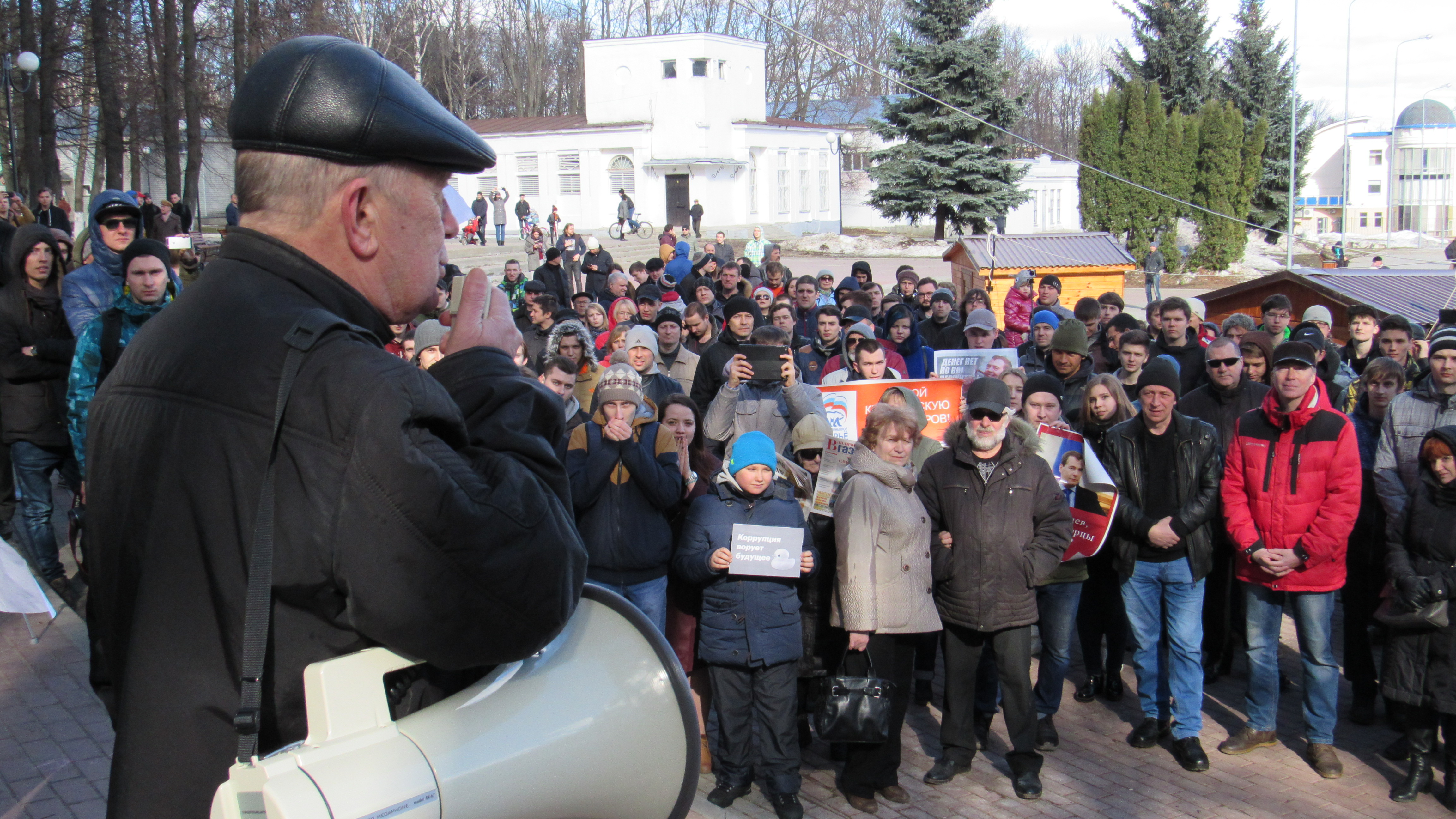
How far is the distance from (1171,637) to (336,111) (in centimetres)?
592

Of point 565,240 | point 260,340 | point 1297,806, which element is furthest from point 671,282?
point 565,240

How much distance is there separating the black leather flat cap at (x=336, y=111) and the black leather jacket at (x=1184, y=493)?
5.62 m

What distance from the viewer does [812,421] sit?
6918 mm

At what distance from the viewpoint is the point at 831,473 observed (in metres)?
6.42

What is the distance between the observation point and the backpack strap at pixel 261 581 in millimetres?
1194

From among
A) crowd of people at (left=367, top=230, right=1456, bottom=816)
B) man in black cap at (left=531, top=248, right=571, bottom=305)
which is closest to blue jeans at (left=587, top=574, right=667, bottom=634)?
crowd of people at (left=367, top=230, right=1456, bottom=816)

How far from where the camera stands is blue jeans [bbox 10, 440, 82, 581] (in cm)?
688

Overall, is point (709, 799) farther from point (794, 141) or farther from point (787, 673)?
point (794, 141)

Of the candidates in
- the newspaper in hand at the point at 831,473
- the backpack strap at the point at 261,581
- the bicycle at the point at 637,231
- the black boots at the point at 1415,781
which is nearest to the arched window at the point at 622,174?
the bicycle at the point at 637,231

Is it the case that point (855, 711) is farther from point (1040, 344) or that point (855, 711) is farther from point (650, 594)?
point (1040, 344)

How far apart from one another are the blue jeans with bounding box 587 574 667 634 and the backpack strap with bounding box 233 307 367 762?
456 centimetres

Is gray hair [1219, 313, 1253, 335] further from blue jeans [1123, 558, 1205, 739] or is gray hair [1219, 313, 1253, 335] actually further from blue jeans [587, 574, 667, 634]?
blue jeans [587, 574, 667, 634]

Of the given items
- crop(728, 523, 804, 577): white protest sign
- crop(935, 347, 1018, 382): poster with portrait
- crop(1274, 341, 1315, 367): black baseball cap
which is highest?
crop(1274, 341, 1315, 367): black baseball cap

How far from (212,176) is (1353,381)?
4933 centimetres
